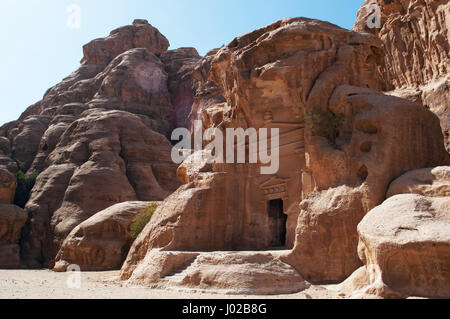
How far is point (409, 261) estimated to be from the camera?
33.1 feet

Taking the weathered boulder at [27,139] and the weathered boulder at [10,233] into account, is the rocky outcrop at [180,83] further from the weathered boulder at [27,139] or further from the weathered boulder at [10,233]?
the weathered boulder at [10,233]

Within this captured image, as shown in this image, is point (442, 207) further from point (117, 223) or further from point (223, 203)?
point (117, 223)

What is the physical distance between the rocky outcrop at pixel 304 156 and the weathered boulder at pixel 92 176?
15.7 meters

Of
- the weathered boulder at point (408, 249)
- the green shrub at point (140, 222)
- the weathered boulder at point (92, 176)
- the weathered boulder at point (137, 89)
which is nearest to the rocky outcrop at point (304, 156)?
the weathered boulder at point (408, 249)

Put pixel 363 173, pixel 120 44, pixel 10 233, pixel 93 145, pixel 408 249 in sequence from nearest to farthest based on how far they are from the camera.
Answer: pixel 408 249 → pixel 363 173 → pixel 10 233 → pixel 93 145 → pixel 120 44

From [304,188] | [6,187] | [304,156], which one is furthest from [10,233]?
[304,188]

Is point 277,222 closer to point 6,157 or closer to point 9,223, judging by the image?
point 9,223

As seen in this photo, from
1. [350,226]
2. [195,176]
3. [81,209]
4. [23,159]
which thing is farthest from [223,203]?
[23,159]

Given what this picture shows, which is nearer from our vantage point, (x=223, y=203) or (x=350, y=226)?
(x=350, y=226)

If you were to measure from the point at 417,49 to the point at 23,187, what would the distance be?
113 ft

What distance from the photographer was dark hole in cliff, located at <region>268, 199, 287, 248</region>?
1791 cm

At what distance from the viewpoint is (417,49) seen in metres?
33.8

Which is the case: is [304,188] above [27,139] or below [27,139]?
below

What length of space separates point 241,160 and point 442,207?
9.35m
